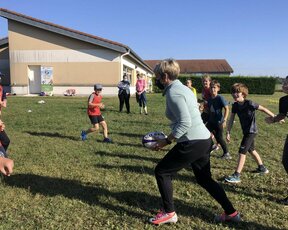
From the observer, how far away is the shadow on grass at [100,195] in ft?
13.4

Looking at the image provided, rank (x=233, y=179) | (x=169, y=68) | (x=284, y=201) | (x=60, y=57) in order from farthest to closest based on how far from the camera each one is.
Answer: (x=60, y=57), (x=233, y=179), (x=284, y=201), (x=169, y=68)

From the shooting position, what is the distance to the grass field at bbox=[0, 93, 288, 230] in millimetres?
3896

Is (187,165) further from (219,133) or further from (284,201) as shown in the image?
(219,133)

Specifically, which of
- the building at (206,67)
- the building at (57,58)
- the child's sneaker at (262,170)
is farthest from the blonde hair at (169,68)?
the building at (206,67)

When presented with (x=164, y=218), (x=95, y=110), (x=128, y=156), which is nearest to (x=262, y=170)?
(x=128, y=156)

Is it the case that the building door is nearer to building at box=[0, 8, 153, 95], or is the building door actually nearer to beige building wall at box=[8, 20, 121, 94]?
building at box=[0, 8, 153, 95]

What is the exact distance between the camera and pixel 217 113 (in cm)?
670

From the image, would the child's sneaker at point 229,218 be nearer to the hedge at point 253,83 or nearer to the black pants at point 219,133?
the black pants at point 219,133

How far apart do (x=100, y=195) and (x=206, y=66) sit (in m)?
81.6

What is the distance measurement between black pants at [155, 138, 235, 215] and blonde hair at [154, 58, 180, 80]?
2.50 ft

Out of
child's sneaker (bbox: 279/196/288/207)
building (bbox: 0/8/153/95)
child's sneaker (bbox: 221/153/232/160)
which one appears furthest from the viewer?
building (bbox: 0/8/153/95)

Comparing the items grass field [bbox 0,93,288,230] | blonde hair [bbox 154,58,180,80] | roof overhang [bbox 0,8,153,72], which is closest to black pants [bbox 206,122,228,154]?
grass field [bbox 0,93,288,230]

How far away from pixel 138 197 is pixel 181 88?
Answer: 194cm

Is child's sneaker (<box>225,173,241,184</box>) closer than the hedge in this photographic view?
Yes
